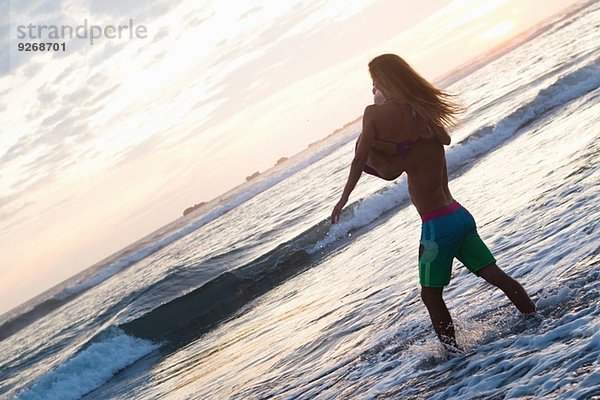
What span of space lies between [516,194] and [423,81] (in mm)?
5893

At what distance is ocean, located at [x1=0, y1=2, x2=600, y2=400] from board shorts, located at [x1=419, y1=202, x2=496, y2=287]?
0.72 metres

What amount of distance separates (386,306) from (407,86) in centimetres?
395

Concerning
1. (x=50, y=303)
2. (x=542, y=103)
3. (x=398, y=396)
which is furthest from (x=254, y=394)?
(x=50, y=303)

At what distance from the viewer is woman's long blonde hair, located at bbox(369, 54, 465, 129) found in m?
4.39

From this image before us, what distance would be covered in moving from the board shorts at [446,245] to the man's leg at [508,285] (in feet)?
0.18

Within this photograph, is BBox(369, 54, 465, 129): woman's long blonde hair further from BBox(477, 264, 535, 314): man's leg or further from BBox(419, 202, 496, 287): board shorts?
BBox(477, 264, 535, 314): man's leg

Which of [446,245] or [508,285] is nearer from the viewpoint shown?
[446,245]

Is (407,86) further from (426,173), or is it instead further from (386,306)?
(386,306)

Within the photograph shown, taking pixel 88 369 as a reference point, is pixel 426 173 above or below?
above

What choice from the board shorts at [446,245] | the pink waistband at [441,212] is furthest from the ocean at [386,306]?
the pink waistband at [441,212]

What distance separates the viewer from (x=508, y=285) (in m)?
4.71

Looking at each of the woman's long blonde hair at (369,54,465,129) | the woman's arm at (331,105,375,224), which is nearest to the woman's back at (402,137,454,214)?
the woman's long blonde hair at (369,54,465,129)

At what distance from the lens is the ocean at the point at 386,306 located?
15.6 ft

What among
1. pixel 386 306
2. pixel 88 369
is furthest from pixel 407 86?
pixel 88 369
